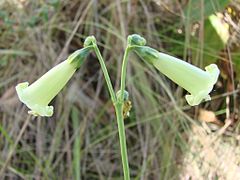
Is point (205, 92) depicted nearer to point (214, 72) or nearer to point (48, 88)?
point (214, 72)

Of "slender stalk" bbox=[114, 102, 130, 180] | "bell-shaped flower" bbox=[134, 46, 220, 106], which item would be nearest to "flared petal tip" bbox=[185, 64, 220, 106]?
"bell-shaped flower" bbox=[134, 46, 220, 106]

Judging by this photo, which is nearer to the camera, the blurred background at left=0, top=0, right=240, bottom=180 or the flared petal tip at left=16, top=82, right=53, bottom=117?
the flared petal tip at left=16, top=82, right=53, bottom=117

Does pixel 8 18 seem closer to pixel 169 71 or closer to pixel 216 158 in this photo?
pixel 216 158

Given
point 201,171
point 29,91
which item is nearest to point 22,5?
point 201,171

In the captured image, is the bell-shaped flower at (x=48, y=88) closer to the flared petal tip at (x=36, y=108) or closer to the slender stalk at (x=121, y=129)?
the flared petal tip at (x=36, y=108)

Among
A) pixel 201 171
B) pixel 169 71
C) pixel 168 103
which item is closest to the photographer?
pixel 169 71

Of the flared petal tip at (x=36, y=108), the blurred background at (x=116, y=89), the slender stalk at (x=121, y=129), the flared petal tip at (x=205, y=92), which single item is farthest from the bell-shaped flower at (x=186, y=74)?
the blurred background at (x=116, y=89)

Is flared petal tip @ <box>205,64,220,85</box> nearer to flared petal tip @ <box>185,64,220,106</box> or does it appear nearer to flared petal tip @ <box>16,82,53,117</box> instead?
flared petal tip @ <box>185,64,220,106</box>
